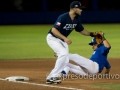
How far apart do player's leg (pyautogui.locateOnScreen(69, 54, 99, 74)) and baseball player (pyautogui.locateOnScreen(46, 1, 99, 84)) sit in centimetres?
43

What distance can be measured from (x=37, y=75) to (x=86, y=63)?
1384 mm

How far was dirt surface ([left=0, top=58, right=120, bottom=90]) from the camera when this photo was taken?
8586 mm

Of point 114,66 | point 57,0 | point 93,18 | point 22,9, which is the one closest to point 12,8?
point 22,9

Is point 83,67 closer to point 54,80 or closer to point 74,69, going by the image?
point 74,69

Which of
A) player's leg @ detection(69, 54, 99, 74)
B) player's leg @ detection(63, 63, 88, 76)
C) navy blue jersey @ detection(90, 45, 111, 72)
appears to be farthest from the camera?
navy blue jersey @ detection(90, 45, 111, 72)

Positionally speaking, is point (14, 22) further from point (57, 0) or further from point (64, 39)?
point (64, 39)

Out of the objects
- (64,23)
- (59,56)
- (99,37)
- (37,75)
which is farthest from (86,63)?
(37,75)

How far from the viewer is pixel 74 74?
10.4m

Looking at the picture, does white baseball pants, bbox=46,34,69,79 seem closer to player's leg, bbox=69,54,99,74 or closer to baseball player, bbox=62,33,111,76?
player's leg, bbox=69,54,99,74

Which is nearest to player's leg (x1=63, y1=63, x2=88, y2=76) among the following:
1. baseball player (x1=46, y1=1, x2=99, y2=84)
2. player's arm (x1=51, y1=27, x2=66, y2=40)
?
baseball player (x1=46, y1=1, x2=99, y2=84)

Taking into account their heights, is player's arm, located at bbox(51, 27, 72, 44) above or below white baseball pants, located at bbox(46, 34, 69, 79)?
above

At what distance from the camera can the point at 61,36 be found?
8.67m

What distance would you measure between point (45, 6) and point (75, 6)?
25.4 m

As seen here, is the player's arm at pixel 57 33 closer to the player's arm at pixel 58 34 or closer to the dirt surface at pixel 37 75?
the player's arm at pixel 58 34
